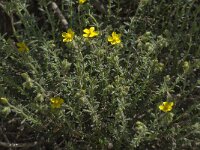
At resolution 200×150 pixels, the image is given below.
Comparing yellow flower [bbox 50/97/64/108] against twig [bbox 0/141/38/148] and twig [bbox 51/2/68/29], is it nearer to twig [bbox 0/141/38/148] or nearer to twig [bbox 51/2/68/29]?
twig [bbox 0/141/38/148]

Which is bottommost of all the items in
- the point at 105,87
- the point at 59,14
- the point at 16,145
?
the point at 16,145

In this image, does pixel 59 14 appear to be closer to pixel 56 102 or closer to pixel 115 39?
pixel 115 39

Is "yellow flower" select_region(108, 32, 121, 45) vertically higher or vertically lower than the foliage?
higher

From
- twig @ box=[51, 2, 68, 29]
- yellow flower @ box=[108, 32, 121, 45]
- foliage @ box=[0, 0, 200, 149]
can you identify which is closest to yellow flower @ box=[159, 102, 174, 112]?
foliage @ box=[0, 0, 200, 149]

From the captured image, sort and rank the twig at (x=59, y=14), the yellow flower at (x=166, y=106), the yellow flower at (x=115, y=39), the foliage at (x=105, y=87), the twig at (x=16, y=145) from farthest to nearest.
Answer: the twig at (x=59, y=14)
the twig at (x=16, y=145)
the yellow flower at (x=115, y=39)
the foliage at (x=105, y=87)
the yellow flower at (x=166, y=106)

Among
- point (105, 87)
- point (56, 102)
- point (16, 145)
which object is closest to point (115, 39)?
point (105, 87)

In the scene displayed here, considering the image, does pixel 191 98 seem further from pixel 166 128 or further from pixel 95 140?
pixel 95 140

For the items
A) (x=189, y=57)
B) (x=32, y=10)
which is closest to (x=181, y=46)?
(x=189, y=57)

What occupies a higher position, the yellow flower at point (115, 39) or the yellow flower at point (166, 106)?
the yellow flower at point (115, 39)

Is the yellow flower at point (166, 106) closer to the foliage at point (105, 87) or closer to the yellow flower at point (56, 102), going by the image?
the foliage at point (105, 87)

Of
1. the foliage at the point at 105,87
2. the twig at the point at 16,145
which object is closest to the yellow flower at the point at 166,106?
the foliage at the point at 105,87

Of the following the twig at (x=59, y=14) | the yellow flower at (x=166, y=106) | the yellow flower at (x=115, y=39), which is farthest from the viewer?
the twig at (x=59, y=14)
